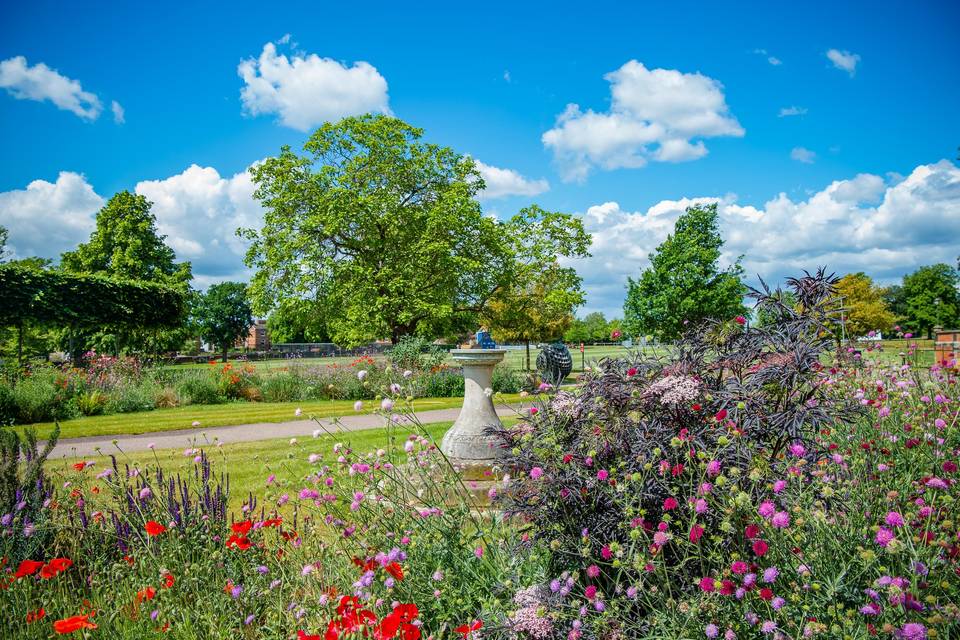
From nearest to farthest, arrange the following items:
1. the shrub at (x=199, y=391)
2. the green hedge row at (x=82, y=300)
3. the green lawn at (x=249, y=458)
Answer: the green lawn at (x=249, y=458) → the shrub at (x=199, y=391) → the green hedge row at (x=82, y=300)

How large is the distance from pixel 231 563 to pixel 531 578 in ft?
5.73

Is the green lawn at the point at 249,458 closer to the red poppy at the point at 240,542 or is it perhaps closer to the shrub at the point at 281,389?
the red poppy at the point at 240,542

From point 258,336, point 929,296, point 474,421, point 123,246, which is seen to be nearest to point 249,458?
point 474,421

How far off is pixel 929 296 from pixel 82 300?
64.9 meters

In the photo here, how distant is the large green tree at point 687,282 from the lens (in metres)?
25.2

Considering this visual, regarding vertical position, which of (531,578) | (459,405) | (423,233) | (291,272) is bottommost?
(459,405)

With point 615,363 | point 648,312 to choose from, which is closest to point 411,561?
point 615,363

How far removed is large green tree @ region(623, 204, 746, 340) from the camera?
82.7 ft

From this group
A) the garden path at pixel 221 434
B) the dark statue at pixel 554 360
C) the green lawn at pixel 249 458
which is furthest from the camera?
the dark statue at pixel 554 360

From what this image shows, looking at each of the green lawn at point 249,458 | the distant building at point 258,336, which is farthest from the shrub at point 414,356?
the distant building at point 258,336

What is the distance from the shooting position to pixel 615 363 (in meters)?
2.84

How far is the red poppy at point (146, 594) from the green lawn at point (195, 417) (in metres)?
6.71

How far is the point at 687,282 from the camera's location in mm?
25281

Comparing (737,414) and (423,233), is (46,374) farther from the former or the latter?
(737,414)
